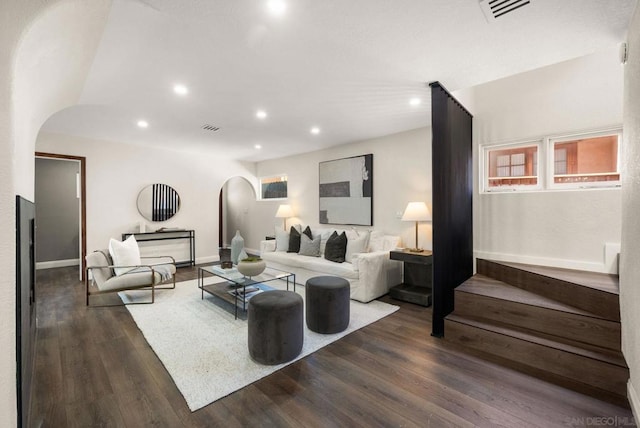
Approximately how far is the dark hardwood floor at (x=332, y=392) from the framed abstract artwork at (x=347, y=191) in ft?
8.94

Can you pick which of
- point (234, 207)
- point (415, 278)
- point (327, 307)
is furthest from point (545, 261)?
point (234, 207)

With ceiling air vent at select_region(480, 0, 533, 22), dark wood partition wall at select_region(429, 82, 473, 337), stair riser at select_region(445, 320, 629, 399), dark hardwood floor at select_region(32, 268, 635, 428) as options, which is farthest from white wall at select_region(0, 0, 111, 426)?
stair riser at select_region(445, 320, 629, 399)

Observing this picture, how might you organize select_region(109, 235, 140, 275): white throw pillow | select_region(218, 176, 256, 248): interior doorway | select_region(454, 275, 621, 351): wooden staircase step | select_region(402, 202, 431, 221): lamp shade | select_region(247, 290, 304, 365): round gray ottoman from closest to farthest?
select_region(454, 275, 621, 351): wooden staircase step
select_region(247, 290, 304, 365): round gray ottoman
select_region(109, 235, 140, 275): white throw pillow
select_region(402, 202, 431, 221): lamp shade
select_region(218, 176, 256, 248): interior doorway

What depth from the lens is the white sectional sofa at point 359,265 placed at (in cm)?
386

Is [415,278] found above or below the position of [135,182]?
below

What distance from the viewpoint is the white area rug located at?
2104 millimetres

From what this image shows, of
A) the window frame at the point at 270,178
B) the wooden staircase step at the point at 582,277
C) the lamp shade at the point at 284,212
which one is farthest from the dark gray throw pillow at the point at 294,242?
the wooden staircase step at the point at 582,277

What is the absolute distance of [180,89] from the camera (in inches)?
117

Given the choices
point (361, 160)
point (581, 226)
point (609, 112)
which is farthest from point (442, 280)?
point (361, 160)

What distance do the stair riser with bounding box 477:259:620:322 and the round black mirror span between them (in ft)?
19.7

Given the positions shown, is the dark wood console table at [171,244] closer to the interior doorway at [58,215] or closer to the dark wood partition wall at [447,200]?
the interior doorway at [58,215]

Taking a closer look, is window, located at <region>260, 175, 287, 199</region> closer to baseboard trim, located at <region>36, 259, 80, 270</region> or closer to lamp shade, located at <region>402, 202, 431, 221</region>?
lamp shade, located at <region>402, 202, 431, 221</region>

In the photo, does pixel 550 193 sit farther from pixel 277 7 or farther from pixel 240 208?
pixel 240 208

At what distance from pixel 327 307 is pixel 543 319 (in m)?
1.96
